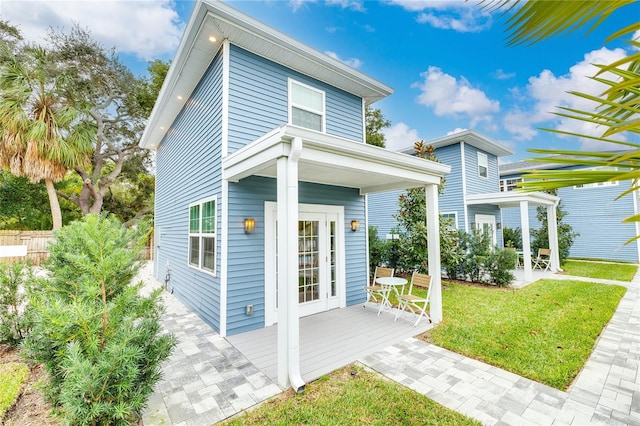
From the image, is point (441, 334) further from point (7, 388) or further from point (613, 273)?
point (613, 273)

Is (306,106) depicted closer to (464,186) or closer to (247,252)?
(247,252)

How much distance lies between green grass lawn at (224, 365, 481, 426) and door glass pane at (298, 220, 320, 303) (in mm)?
2545

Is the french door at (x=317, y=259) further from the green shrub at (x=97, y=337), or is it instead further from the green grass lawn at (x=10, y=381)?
the green grass lawn at (x=10, y=381)

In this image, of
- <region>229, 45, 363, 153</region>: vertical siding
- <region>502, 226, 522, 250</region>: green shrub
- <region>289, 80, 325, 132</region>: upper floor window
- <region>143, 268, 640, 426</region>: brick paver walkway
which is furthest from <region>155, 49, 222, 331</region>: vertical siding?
<region>502, 226, 522, 250</region>: green shrub

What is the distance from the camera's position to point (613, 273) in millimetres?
10367

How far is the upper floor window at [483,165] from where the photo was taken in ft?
41.0

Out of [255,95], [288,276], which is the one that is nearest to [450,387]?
[288,276]

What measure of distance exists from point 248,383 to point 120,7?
1325 cm

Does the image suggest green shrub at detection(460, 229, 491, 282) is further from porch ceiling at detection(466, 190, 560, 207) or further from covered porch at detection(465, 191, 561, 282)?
porch ceiling at detection(466, 190, 560, 207)

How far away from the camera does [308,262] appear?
5.92 metres

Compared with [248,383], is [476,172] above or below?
above

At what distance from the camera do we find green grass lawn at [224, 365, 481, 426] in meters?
2.75

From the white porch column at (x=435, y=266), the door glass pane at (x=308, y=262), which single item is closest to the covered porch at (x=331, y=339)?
the white porch column at (x=435, y=266)

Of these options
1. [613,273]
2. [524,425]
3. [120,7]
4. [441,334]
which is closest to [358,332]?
[441,334]
